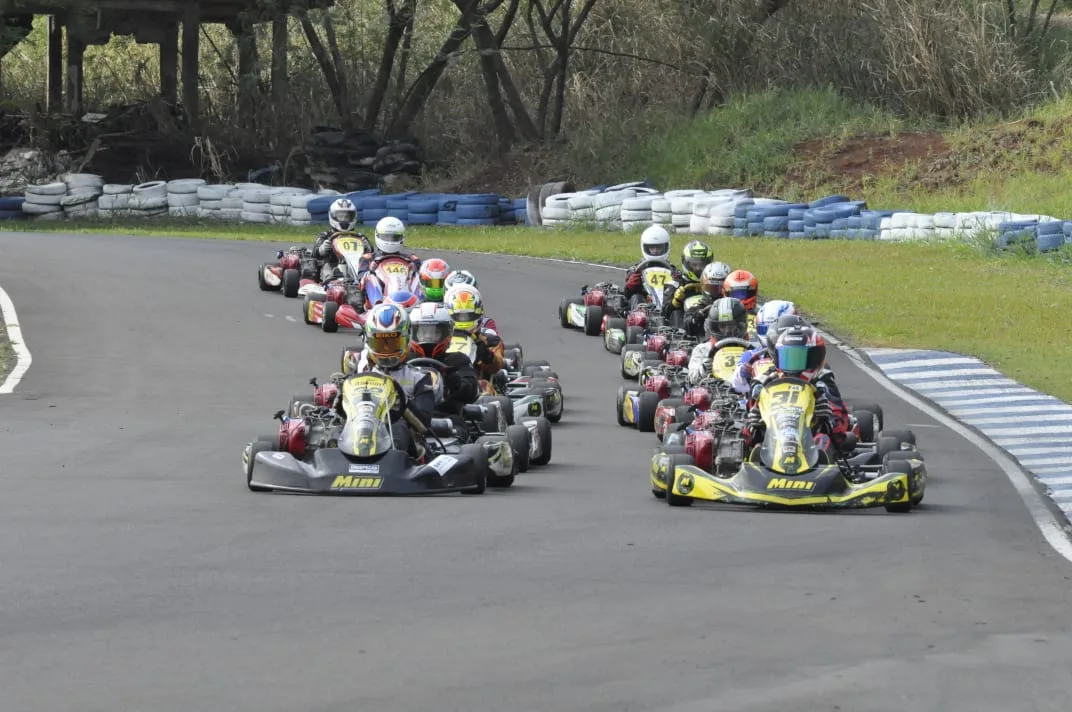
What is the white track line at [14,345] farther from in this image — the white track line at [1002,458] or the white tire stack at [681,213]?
the white tire stack at [681,213]

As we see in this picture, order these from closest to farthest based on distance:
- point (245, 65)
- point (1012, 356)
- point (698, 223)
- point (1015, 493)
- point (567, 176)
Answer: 1. point (1015, 493)
2. point (1012, 356)
3. point (698, 223)
4. point (567, 176)
5. point (245, 65)

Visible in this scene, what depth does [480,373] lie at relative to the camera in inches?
573

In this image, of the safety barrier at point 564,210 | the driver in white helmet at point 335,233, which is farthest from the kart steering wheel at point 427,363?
the safety barrier at point 564,210

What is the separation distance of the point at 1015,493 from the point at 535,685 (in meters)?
5.65

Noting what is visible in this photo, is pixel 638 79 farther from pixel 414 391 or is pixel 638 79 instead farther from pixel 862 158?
pixel 414 391

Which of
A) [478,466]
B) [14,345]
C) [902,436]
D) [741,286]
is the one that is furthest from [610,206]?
[478,466]

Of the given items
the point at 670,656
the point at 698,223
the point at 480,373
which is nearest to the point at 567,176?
the point at 698,223

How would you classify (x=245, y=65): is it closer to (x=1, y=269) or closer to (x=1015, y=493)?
(x=1, y=269)

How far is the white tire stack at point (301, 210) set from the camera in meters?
32.8

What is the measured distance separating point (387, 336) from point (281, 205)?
21963 mm

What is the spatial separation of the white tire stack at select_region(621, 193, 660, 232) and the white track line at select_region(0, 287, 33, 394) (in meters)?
11.6

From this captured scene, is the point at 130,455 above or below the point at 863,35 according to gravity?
below

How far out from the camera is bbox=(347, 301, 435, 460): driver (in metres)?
11.4

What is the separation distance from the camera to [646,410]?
555 inches
